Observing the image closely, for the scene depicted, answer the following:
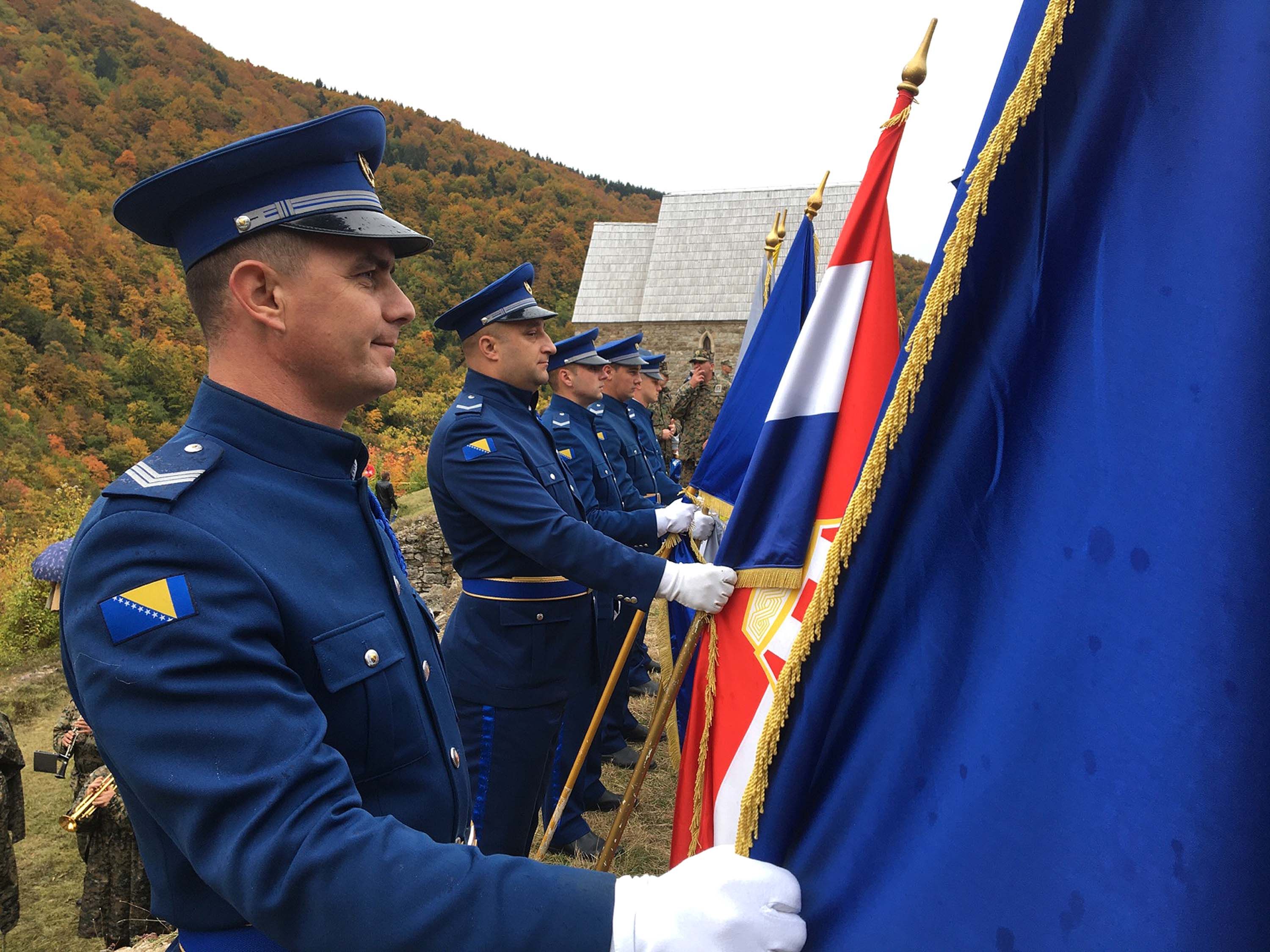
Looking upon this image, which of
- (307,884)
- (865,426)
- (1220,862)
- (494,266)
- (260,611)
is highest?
(494,266)

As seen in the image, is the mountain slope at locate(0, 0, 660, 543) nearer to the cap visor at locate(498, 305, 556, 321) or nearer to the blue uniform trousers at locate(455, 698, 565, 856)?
the cap visor at locate(498, 305, 556, 321)

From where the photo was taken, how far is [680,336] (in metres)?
31.0

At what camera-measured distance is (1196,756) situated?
0.80m

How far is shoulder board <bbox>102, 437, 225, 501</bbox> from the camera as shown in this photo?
1.09 metres

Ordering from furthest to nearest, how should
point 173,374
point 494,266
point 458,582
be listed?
point 494,266
point 173,374
point 458,582

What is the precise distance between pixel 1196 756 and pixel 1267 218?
59 centimetres

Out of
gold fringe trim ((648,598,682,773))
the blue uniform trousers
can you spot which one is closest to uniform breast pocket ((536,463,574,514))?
gold fringe trim ((648,598,682,773))

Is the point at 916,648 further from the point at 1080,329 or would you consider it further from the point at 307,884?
the point at 307,884

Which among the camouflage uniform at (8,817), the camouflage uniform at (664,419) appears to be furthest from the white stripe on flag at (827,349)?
the camouflage uniform at (664,419)

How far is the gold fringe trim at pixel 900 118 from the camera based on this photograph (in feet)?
5.83

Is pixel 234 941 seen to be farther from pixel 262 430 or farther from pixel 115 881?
pixel 115 881

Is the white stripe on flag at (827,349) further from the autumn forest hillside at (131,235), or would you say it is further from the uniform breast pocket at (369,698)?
the autumn forest hillside at (131,235)

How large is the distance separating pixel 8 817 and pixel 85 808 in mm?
828

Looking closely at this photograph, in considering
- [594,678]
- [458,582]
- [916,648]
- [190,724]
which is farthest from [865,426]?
[458,582]
